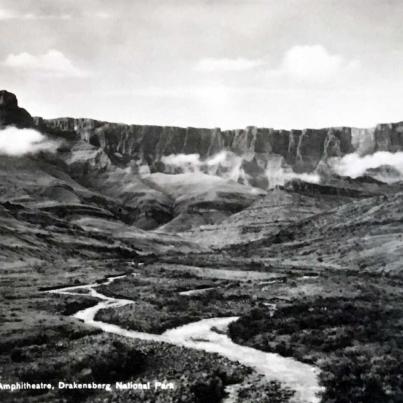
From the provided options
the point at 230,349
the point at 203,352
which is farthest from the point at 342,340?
the point at 203,352

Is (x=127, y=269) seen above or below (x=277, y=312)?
below

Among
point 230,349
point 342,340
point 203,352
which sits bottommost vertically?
point 230,349

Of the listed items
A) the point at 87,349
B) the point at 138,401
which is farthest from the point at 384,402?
the point at 87,349

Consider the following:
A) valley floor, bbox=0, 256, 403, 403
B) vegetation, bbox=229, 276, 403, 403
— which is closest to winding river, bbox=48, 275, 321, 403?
valley floor, bbox=0, 256, 403, 403

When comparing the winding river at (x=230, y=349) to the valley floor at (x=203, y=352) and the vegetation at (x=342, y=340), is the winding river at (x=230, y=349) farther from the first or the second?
the vegetation at (x=342, y=340)

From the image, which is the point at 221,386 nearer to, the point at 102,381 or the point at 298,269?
the point at 102,381

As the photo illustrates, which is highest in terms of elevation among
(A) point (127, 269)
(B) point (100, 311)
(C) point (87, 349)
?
(C) point (87, 349)

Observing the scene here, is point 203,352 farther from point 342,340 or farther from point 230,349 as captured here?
point 342,340

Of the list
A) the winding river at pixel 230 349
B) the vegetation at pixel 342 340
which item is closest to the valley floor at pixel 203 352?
the vegetation at pixel 342 340
